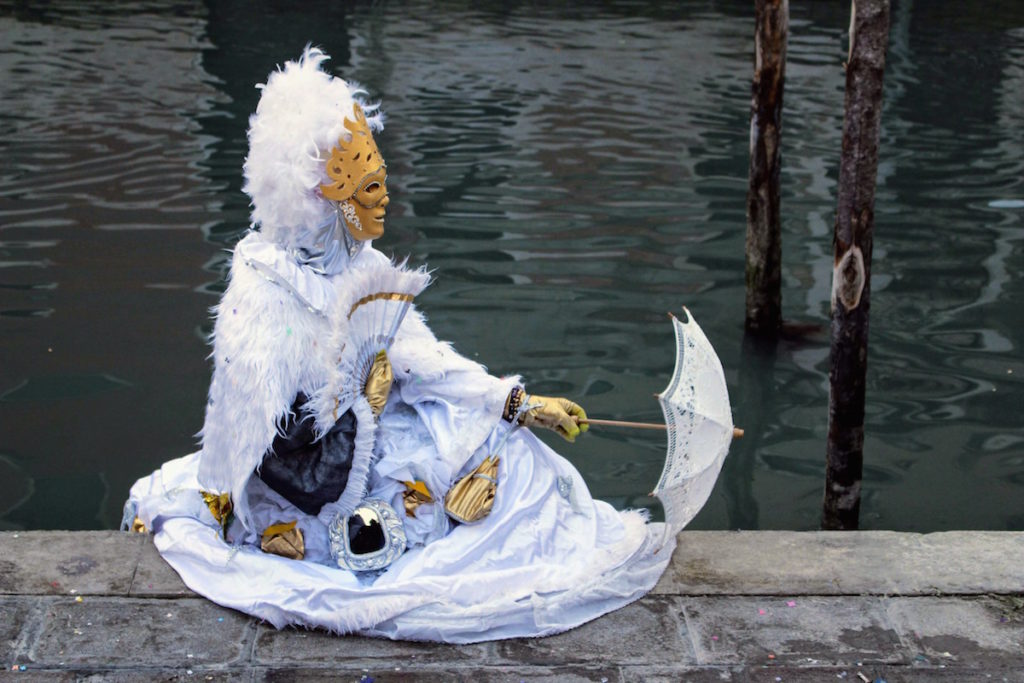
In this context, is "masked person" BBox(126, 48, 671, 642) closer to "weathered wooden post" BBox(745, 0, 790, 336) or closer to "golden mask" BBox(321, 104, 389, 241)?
"golden mask" BBox(321, 104, 389, 241)

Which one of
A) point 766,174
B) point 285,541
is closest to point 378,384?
point 285,541

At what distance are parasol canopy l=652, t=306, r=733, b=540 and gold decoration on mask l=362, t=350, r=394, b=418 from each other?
826mm

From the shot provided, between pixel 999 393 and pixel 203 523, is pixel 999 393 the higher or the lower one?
the lower one

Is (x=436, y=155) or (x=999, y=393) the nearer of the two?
(x=999, y=393)

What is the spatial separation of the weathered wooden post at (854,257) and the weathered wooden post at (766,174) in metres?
1.74

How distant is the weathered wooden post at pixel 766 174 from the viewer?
646 cm

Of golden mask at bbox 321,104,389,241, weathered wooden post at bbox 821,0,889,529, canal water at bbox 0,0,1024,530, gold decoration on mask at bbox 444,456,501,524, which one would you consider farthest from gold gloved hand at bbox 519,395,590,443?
canal water at bbox 0,0,1024,530

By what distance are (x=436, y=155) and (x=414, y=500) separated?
733 cm

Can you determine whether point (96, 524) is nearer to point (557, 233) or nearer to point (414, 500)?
point (414, 500)

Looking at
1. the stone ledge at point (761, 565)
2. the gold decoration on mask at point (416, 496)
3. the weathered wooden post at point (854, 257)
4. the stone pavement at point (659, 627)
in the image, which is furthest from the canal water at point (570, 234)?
the gold decoration on mask at point (416, 496)

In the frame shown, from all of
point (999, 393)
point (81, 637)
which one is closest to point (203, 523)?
point (81, 637)

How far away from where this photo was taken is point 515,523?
12.2 ft

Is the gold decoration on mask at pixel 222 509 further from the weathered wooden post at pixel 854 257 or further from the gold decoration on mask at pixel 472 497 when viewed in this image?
the weathered wooden post at pixel 854 257

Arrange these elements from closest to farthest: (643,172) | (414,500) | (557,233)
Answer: (414,500), (557,233), (643,172)
